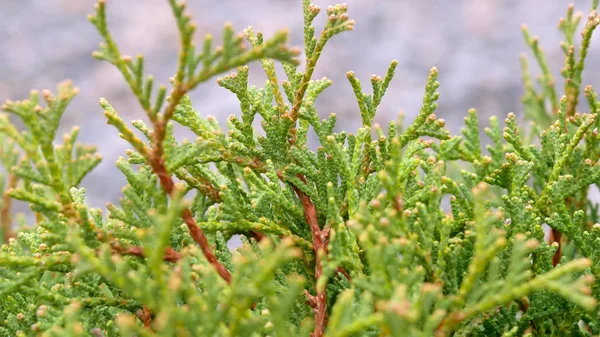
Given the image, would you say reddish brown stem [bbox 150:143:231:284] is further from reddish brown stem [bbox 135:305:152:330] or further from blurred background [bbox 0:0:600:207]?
blurred background [bbox 0:0:600:207]

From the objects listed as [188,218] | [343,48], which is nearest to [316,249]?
[188,218]

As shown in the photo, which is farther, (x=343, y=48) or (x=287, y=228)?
(x=343, y=48)

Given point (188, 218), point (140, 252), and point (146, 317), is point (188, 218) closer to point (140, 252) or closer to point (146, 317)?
point (140, 252)

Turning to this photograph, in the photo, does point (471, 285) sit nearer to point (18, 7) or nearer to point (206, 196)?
point (206, 196)

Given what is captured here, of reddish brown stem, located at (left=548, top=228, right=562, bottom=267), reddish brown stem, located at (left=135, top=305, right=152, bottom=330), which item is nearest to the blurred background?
reddish brown stem, located at (left=548, top=228, right=562, bottom=267)

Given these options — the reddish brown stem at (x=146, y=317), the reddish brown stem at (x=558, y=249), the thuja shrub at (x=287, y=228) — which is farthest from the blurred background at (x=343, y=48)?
the reddish brown stem at (x=146, y=317)
